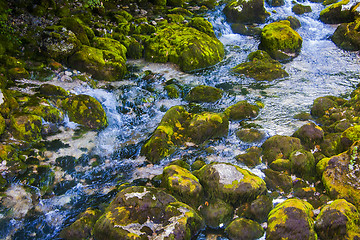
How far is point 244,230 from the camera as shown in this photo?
5.14 metres

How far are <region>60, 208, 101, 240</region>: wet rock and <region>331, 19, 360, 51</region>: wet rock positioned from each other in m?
14.8

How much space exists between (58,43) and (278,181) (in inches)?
361

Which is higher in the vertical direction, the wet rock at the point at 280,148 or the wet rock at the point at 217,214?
the wet rock at the point at 280,148

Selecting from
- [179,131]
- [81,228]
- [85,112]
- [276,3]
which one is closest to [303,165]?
[179,131]

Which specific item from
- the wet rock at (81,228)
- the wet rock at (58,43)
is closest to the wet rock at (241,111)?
the wet rock at (81,228)

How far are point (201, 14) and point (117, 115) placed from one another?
11.0 meters

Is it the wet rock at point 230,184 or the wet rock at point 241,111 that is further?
the wet rock at point 241,111

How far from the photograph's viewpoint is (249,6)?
1778cm

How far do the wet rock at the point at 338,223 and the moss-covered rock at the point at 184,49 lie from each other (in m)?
8.50

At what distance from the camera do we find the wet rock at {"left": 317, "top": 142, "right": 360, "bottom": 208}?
5.81 meters

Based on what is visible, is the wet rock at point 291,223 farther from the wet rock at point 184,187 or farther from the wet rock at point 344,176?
the wet rock at point 184,187

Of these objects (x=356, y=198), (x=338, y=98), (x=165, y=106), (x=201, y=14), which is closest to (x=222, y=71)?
(x=165, y=106)

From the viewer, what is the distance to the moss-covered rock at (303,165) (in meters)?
6.49

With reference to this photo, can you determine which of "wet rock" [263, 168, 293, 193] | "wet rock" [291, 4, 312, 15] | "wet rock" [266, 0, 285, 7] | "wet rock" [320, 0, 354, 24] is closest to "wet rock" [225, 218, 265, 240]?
"wet rock" [263, 168, 293, 193]
